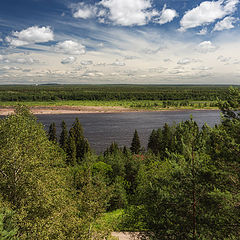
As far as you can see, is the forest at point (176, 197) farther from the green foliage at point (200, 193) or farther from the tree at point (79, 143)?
the tree at point (79, 143)

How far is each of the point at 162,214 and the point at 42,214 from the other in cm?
706

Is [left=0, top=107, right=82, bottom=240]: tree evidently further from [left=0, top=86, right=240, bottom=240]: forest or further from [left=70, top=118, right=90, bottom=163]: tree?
[left=70, top=118, right=90, bottom=163]: tree

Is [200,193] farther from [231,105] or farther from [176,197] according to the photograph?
[231,105]

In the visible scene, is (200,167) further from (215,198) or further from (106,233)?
(106,233)

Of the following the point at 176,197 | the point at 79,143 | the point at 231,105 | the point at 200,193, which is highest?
the point at 231,105

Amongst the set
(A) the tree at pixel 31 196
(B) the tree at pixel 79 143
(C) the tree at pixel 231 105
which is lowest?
(B) the tree at pixel 79 143

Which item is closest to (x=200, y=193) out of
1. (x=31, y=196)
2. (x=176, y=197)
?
(x=176, y=197)

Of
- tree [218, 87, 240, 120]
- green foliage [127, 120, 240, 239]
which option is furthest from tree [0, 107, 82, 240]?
tree [218, 87, 240, 120]

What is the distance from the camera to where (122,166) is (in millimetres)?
32906

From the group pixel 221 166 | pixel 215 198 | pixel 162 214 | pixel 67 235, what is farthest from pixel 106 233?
pixel 221 166

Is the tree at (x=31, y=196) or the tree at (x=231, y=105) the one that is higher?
the tree at (x=231, y=105)

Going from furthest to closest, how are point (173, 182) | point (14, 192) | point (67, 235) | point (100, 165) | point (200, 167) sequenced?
point (100, 165) < point (14, 192) < point (173, 182) < point (200, 167) < point (67, 235)

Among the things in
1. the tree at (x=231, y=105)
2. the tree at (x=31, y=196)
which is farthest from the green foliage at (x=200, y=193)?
the tree at (x=31, y=196)

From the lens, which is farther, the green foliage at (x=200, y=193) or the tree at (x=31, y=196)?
the green foliage at (x=200, y=193)
